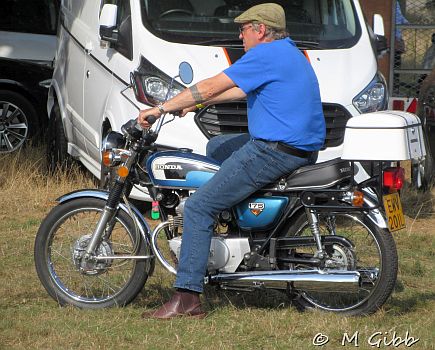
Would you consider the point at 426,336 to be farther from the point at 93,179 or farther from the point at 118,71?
the point at 93,179

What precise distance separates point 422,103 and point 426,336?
451cm

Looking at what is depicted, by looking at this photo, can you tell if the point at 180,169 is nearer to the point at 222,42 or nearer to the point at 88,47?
the point at 222,42

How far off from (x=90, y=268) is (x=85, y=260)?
0.06m

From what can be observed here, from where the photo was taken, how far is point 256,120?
5.93 metres

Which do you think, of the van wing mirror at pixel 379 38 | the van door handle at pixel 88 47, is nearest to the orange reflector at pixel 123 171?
the van door handle at pixel 88 47

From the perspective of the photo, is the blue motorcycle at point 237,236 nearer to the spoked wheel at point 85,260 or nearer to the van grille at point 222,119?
the spoked wheel at point 85,260

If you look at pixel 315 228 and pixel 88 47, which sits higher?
pixel 315 228

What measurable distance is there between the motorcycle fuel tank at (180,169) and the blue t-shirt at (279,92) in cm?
35

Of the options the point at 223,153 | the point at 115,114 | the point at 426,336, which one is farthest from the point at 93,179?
the point at 426,336

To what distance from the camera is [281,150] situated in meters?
5.88

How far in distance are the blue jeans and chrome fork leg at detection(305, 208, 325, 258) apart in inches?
10.8

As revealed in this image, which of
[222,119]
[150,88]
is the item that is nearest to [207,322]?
[222,119]

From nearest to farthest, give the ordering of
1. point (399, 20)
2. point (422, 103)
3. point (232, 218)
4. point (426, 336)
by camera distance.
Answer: point (426, 336) → point (232, 218) → point (422, 103) → point (399, 20)

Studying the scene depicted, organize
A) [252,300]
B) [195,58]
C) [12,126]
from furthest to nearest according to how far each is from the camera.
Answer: [12,126] → [195,58] → [252,300]
